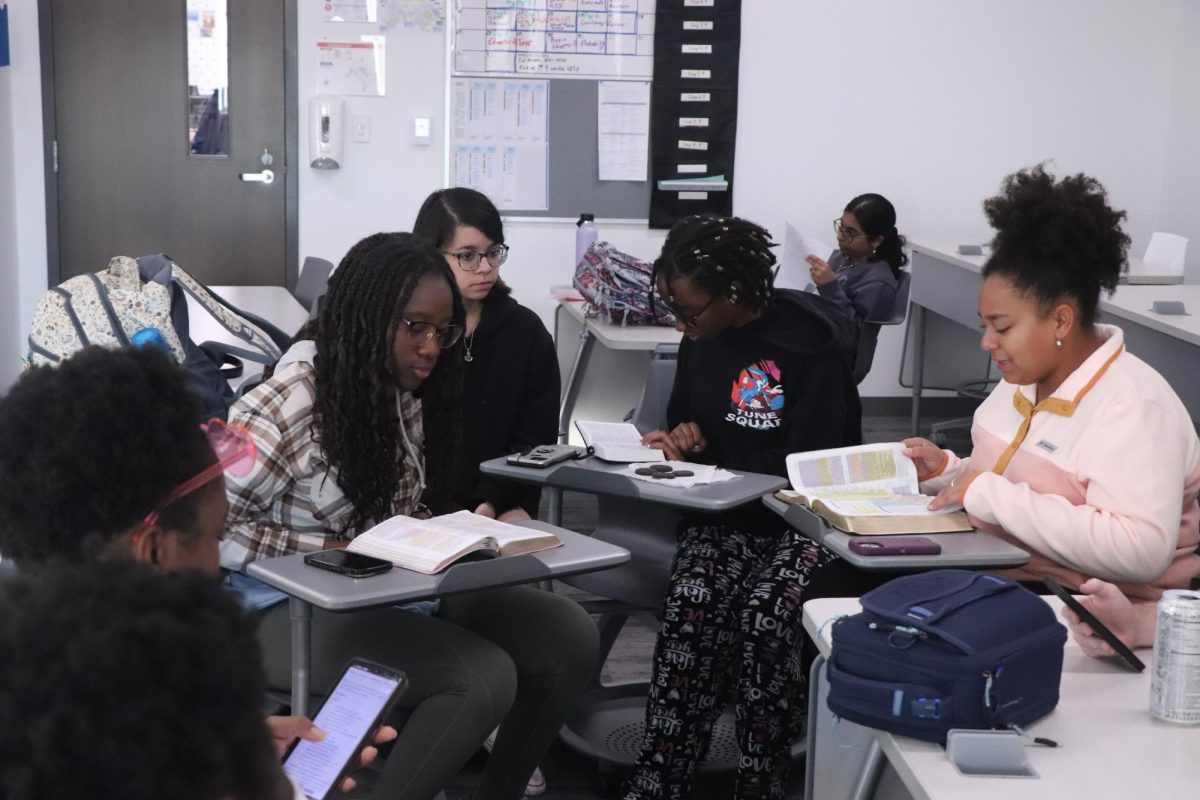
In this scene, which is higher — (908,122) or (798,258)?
(908,122)

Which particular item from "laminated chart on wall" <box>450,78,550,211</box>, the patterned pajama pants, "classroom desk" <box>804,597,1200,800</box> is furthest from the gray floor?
"laminated chart on wall" <box>450,78,550,211</box>

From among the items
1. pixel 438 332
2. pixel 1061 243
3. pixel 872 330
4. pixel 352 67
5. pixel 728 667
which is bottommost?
pixel 728 667

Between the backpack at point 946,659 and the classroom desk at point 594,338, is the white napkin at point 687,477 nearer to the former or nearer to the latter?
the backpack at point 946,659

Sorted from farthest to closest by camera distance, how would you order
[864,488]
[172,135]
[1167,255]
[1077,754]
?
1. [172,135]
2. [1167,255]
3. [864,488]
4. [1077,754]

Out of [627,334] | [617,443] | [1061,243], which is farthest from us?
[627,334]

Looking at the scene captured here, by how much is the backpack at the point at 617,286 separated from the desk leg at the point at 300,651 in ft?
8.29

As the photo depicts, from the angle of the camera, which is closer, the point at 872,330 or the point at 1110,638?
the point at 1110,638

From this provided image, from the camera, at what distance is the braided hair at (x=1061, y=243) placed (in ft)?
7.58

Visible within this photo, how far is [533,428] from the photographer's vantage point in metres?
3.09

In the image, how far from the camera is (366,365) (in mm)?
2275

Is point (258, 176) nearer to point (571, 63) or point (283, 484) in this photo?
point (571, 63)

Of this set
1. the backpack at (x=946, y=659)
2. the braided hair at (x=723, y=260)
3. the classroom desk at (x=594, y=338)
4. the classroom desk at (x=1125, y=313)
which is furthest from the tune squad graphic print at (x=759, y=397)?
the backpack at (x=946, y=659)

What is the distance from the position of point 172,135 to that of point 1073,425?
4987 mm

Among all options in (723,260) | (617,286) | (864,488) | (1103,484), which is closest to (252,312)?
(617,286)
